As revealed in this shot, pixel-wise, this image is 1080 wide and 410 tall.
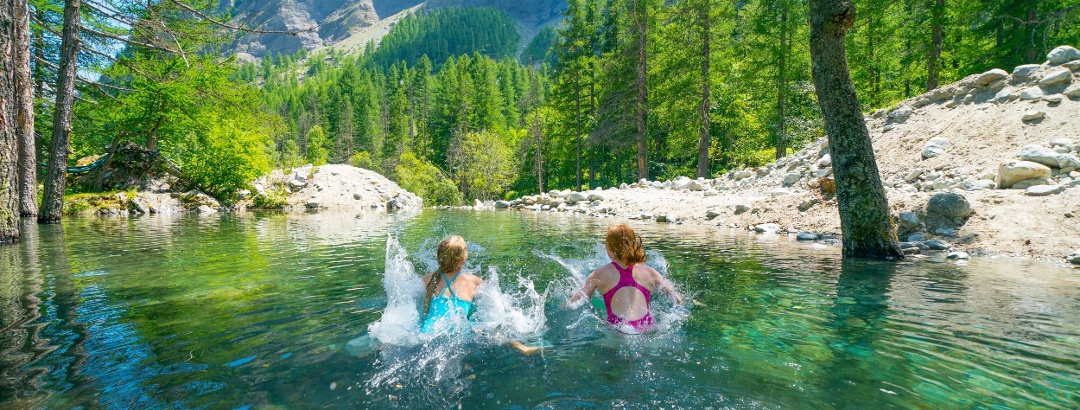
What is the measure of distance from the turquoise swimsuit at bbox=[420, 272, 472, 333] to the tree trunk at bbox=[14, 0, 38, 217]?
11.5m

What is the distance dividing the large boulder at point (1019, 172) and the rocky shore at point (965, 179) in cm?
2

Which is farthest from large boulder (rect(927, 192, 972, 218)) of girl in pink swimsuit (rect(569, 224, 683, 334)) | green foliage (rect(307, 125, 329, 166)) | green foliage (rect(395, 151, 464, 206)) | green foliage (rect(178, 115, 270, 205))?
green foliage (rect(307, 125, 329, 166))

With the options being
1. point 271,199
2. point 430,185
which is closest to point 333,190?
point 271,199

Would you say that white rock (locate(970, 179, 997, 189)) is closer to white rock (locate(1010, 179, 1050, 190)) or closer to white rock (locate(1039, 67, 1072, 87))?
white rock (locate(1010, 179, 1050, 190))

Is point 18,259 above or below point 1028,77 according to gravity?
below

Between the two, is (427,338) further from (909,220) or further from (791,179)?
(791,179)

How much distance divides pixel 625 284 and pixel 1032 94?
16072mm

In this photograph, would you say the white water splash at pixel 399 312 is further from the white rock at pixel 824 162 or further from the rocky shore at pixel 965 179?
the white rock at pixel 824 162

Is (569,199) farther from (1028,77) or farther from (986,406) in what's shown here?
(986,406)

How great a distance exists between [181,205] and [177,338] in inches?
1056

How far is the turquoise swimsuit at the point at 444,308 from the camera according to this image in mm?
4641

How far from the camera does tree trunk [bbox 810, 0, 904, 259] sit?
8.23m

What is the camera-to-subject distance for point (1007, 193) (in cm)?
1030

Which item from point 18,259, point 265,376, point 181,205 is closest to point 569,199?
point 181,205
